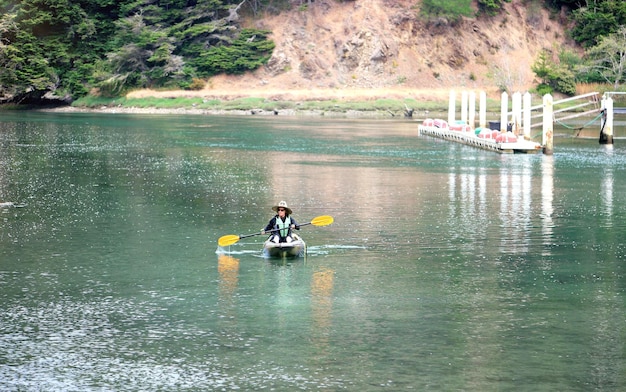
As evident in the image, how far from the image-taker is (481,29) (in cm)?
13300

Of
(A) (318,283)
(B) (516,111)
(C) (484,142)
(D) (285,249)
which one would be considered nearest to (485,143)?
(C) (484,142)

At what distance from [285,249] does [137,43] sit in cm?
10058

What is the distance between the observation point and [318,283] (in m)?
22.5

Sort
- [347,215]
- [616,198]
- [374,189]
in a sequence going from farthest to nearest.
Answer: [374,189], [616,198], [347,215]

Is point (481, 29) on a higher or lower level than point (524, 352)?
higher

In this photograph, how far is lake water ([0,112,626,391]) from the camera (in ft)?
54.0

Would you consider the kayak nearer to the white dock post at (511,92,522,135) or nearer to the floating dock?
the floating dock

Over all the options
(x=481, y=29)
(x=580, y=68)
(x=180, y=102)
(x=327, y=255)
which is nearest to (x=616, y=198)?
(x=327, y=255)

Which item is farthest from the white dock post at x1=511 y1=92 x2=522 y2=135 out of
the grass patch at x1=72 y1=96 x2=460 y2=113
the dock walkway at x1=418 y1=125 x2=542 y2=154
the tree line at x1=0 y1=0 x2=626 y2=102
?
the tree line at x1=0 y1=0 x2=626 y2=102

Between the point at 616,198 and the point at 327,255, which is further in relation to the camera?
the point at 616,198

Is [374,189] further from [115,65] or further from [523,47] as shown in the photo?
[523,47]

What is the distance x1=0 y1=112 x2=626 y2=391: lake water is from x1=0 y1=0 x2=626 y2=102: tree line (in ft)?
252

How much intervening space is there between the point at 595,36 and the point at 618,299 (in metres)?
107

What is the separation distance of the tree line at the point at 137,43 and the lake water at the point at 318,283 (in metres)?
76.9
